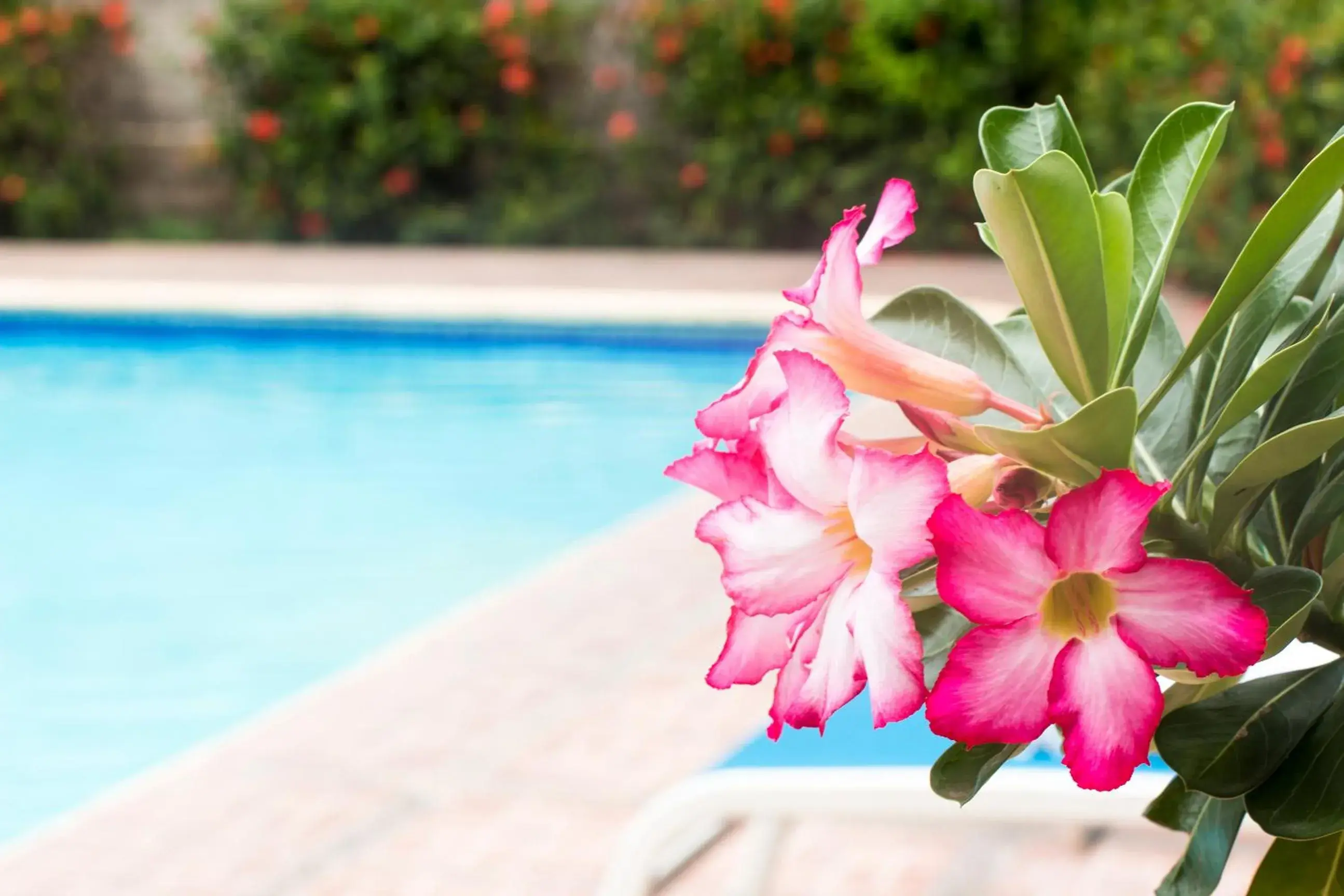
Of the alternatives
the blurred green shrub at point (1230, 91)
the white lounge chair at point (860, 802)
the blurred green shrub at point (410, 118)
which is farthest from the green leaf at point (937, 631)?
the blurred green shrub at point (410, 118)

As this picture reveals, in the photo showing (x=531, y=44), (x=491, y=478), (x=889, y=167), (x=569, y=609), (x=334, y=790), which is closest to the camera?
(x=334, y=790)

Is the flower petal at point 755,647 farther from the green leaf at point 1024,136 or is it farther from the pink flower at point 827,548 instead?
the green leaf at point 1024,136

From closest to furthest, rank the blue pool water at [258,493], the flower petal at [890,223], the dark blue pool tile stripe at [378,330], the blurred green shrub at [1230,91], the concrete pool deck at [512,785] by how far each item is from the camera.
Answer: the flower petal at [890,223], the concrete pool deck at [512,785], the blue pool water at [258,493], the blurred green shrub at [1230,91], the dark blue pool tile stripe at [378,330]

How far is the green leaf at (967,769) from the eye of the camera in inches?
16.6

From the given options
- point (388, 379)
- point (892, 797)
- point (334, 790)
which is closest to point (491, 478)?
point (388, 379)

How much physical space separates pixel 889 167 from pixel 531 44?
2.27 meters

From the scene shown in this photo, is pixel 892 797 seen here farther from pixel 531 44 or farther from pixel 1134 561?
pixel 531 44

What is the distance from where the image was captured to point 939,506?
346 mm

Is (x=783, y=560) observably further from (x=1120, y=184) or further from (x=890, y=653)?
(x=1120, y=184)

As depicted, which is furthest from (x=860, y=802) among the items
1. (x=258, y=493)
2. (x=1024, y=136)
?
(x=258, y=493)

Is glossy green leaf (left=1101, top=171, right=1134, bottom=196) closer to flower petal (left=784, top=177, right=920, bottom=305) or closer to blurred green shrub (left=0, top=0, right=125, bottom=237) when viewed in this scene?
flower petal (left=784, top=177, right=920, bottom=305)

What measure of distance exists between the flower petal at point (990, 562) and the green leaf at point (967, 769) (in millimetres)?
75

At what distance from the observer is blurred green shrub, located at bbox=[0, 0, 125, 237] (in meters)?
9.34

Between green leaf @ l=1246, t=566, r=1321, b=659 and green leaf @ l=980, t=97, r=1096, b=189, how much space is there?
159 millimetres
